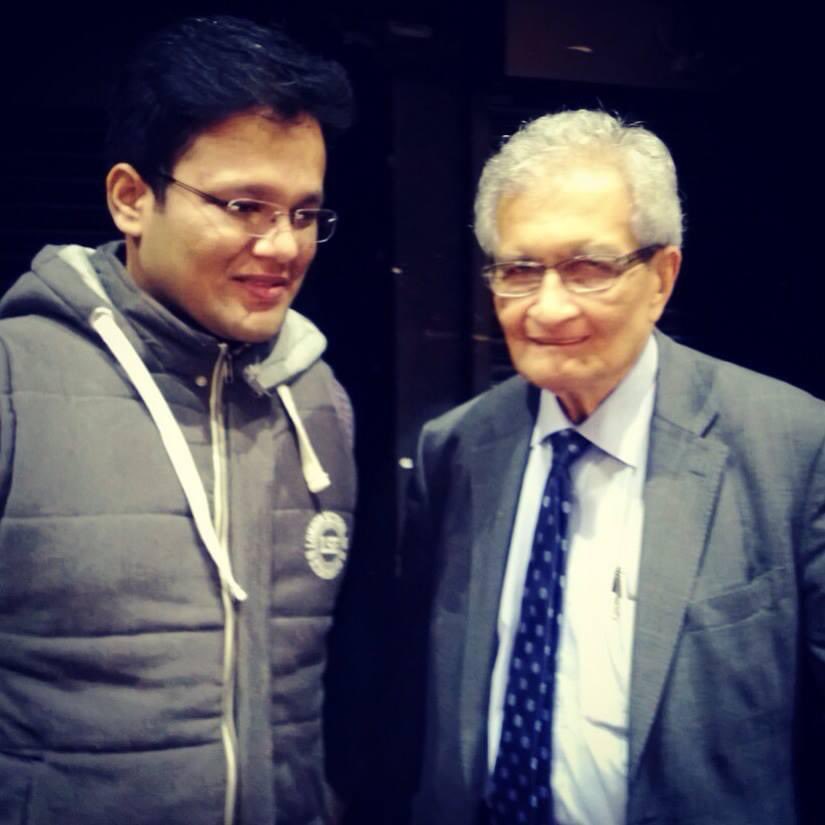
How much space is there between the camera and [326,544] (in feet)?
7.39

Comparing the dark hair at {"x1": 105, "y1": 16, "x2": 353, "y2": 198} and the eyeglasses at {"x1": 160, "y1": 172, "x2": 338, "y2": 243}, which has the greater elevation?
the dark hair at {"x1": 105, "y1": 16, "x2": 353, "y2": 198}

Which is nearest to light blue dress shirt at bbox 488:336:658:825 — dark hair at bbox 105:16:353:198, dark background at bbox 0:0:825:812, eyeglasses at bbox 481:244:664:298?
eyeglasses at bbox 481:244:664:298

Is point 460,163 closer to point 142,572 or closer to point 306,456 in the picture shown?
point 306,456

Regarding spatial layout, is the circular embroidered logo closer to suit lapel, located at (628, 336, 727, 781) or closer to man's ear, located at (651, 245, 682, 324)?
suit lapel, located at (628, 336, 727, 781)

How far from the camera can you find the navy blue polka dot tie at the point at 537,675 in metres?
2.05

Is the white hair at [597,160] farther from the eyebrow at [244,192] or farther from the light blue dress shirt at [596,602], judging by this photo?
the eyebrow at [244,192]

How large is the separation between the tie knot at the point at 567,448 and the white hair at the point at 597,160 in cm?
44

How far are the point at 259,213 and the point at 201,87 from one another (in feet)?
0.91

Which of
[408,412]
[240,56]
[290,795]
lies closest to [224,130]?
[240,56]

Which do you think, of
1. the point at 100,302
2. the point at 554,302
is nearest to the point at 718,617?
the point at 554,302

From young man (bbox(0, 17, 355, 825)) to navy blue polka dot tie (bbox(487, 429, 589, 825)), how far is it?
46 cm

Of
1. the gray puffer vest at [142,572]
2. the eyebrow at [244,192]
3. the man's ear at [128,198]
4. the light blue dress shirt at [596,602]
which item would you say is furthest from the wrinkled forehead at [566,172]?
the man's ear at [128,198]

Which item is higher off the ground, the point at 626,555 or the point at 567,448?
the point at 567,448

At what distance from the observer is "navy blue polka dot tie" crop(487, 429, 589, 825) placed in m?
2.05
